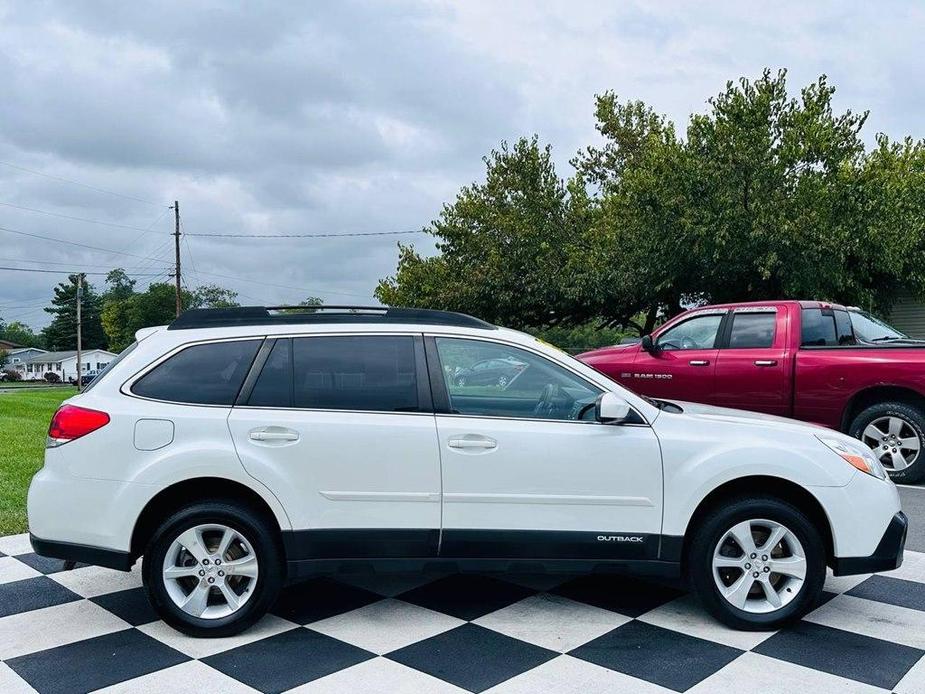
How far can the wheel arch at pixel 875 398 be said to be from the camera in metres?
7.96

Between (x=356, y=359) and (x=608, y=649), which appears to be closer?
(x=608, y=649)

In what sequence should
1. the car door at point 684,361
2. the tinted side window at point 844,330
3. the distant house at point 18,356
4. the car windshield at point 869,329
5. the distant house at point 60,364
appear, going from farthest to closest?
the distant house at point 18,356
the distant house at point 60,364
the car door at point 684,361
the car windshield at point 869,329
the tinted side window at point 844,330

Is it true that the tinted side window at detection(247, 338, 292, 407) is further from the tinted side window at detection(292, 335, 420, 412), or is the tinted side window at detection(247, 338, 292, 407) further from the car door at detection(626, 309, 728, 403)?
the car door at detection(626, 309, 728, 403)

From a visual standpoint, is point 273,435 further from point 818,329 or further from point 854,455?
point 818,329

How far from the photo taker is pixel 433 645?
12.8 ft

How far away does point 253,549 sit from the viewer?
4.01 meters

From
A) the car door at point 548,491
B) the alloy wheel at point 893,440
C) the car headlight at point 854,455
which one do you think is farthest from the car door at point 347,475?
the alloy wheel at point 893,440

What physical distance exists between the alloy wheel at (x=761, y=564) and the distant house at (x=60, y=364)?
11034 centimetres

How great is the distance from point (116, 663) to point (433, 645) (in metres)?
1.46

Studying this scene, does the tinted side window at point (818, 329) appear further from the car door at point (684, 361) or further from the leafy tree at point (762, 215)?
the leafy tree at point (762, 215)

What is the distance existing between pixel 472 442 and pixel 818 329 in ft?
18.6

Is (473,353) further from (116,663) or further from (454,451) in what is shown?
(116,663)

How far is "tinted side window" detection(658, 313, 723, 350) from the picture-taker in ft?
29.2

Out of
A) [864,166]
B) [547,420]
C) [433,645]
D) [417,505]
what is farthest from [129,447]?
[864,166]
